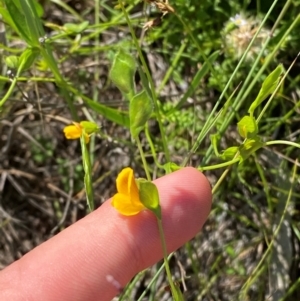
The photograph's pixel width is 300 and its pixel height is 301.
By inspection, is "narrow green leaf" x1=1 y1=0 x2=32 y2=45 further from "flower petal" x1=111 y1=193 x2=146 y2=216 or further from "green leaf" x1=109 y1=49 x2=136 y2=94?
"flower petal" x1=111 y1=193 x2=146 y2=216

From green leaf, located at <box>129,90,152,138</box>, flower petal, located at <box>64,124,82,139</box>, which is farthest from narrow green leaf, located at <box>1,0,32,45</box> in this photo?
green leaf, located at <box>129,90,152,138</box>

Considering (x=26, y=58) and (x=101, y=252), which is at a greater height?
(x=26, y=58)

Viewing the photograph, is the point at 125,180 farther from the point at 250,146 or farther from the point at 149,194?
the point at 250,146

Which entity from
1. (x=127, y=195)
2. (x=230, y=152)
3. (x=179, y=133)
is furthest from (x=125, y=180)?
(x=179, y=133)

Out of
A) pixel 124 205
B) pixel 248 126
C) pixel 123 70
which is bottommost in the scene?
pixel 124 205

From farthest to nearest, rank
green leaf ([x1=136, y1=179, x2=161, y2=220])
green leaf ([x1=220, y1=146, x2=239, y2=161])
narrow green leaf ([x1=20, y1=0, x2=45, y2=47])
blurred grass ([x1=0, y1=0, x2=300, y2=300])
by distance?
1. blurred grass ([x1=0, y1=0, x2=300, y2=300])
2. narrow green leaf ([x1=20, y1=0, x2=45, y2=47])
3. green leaf ([x1=220, y1=146, x2=239, y2=161])
4. green leaf ([x1=136, y1=179, x2=161, y2=220])

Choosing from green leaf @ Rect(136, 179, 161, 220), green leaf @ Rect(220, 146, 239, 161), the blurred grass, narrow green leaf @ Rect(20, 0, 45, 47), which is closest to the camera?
green leaf @ Rect(136, 179, 161, 220)

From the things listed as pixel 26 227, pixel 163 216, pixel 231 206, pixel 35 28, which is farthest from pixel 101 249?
pixel 26 227
